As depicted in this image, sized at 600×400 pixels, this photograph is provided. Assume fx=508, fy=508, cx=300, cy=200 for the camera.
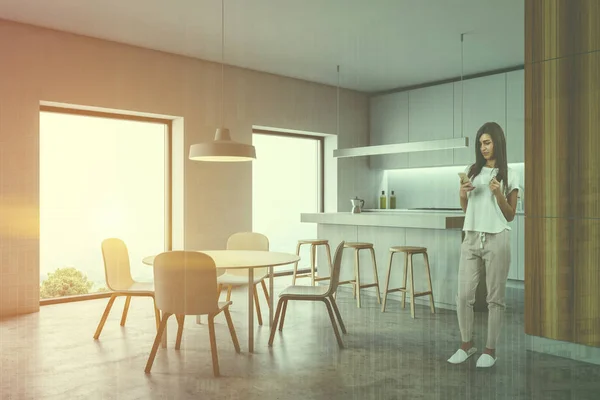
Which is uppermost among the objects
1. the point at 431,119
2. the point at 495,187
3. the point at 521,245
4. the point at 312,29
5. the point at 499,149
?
the point at 312,29

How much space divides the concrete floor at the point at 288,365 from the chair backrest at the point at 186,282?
1.41 feet

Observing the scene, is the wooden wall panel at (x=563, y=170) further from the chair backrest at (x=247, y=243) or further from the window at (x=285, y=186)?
the window at (x=285, y=186)

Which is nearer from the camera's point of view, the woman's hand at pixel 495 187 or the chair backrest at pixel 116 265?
the woman's hand at pixel 495 187

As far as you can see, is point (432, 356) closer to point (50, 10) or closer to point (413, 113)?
point (50, 10)

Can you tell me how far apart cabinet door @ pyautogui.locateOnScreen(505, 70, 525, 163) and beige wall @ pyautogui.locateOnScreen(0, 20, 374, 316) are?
2451 millimetres

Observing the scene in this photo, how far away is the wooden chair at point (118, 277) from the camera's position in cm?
A: 380

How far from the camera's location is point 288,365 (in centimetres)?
334

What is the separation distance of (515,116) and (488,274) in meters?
3.77

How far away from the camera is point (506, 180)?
3.27m

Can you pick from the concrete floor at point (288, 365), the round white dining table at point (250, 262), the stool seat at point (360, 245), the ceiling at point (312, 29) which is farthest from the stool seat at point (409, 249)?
the ceiling at point (312, 29)

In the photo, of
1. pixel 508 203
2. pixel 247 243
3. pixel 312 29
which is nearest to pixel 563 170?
pixel 508 203

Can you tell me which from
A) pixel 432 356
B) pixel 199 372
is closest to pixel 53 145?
pixel 199 372

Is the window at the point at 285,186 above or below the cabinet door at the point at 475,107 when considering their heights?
below

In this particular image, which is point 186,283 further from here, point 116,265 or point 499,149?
point 499,149
